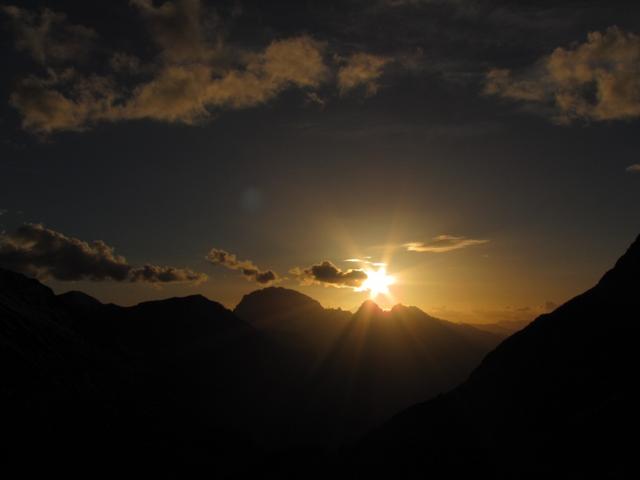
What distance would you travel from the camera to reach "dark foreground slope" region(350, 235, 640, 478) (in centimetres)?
5944

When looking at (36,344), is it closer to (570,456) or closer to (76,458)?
(76,458)

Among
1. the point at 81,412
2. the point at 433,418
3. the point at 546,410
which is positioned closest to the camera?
the point at 546,410

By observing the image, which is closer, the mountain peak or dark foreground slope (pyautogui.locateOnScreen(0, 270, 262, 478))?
the mountain peak

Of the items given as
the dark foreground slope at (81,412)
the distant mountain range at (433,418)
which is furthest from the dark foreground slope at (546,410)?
the dark foreground slope at (81,412)

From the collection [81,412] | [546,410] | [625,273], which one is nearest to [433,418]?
[546,410]

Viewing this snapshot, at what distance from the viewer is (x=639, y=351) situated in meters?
68.9

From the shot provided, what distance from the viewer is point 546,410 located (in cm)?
7356

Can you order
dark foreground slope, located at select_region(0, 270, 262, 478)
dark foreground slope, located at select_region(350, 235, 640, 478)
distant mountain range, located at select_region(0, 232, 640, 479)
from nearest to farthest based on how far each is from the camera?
dark foreground slope, located at select_region(350, 235, 640, 478)
distant mountain range, located at select_region(0, 232, 640, 479)
dark foreground slope, located at select_region(0, 270, 262, 478)

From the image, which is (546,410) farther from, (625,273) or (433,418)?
(625,273)

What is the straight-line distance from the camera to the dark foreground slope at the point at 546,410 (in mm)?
59438

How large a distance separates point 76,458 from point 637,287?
138 metres

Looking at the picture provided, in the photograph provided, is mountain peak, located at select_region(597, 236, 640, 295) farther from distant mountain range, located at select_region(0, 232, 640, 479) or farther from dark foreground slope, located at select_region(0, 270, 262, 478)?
dark foreground slope, located at select_region(0, 270, 262, 478)

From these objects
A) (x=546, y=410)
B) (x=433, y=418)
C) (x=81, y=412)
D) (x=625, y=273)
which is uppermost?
(x=625, y=273)

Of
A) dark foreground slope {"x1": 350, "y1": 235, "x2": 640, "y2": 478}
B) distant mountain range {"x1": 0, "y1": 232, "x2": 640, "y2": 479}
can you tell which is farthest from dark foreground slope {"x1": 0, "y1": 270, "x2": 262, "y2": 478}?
dark foreground slope {"x1": 350, "y1": 235, "x2": 640, "y2": 478}
